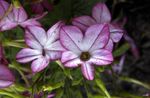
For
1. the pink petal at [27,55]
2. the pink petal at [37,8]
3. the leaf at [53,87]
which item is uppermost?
the pink petal at [37,8]

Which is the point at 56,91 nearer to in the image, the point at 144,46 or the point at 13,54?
the point at 13,54

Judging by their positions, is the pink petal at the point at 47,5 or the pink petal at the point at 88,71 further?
the pink petal at the point at 47,5

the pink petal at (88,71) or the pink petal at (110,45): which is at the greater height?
the pink petal at (110,45)

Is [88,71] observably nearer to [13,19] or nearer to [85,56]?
[85,56]

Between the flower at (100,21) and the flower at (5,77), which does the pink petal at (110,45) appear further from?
the flower at (5,77)

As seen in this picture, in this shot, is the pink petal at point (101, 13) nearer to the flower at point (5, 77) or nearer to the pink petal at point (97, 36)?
the pink petal at point (97, 36)

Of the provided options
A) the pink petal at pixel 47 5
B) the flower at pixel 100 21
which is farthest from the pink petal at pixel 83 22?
the pink petal at pixel 47 5

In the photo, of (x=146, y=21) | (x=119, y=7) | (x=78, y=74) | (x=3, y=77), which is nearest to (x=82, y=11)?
(x=78, y=74)

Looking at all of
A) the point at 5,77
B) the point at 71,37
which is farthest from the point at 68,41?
the point at 5,77
